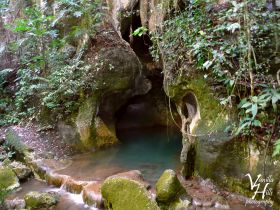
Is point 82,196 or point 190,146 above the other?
point 190,146

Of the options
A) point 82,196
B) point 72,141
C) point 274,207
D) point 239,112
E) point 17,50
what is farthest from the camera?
point 17,50

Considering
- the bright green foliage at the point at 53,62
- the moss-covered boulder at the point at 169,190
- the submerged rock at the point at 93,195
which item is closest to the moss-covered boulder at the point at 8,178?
the submerged rock at the point at 93,195

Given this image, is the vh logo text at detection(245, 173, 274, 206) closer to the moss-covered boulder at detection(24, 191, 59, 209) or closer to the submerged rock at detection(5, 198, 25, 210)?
the moss-covered boulder at detection(24, 191, 59, 209)

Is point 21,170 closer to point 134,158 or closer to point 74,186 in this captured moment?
point 74,186

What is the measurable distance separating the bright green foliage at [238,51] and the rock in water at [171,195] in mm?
1533

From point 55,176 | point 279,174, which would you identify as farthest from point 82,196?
point 279,174

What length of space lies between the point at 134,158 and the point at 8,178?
333 cm

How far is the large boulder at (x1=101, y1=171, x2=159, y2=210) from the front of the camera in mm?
5512

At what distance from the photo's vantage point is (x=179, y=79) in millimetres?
7641

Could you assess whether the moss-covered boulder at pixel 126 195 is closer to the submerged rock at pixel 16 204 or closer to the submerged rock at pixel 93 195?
the submerged rock at pixel 93 195

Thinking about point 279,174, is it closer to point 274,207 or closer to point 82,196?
point 274,207

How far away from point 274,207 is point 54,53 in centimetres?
840

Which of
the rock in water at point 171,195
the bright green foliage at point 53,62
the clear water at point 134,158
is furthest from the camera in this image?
the bright green foliage at point 53,62

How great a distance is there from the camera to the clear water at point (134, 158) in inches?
323
